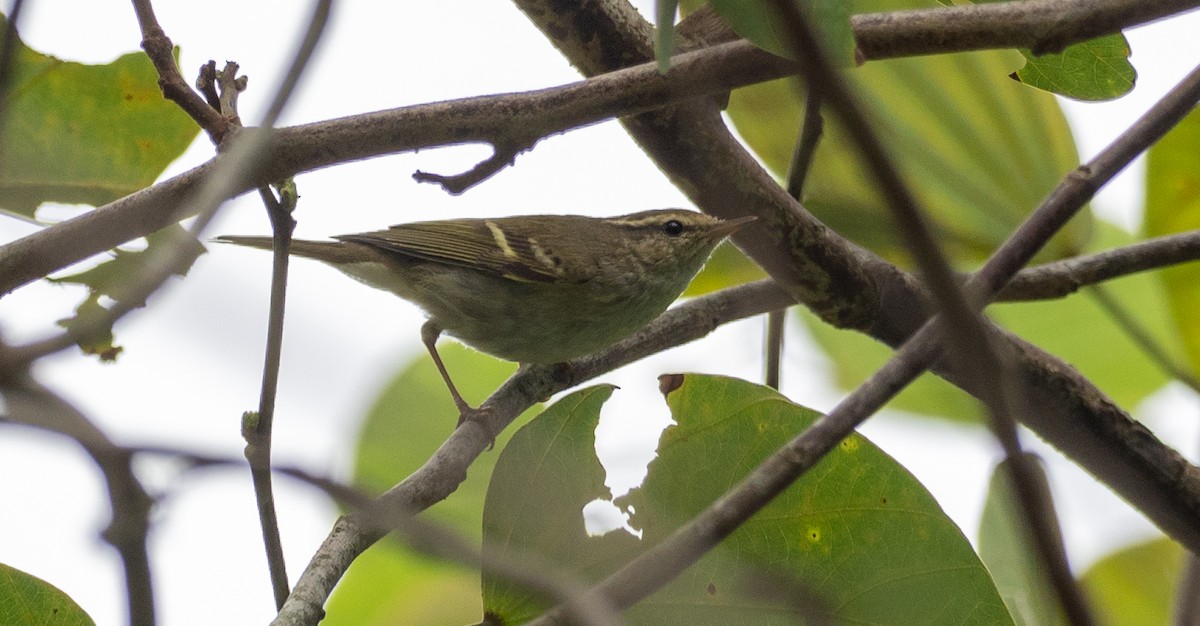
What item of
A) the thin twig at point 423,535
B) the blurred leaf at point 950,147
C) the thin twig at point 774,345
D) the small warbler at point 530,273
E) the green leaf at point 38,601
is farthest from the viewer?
the small warbler at point 530,273

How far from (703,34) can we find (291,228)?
1.22m

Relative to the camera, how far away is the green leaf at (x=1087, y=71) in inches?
104

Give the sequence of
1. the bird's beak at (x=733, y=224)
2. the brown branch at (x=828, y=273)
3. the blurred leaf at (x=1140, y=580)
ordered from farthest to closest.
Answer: the blurred leaf at (x=1140, y=580), the bird's beak at (x=733, y=224), the brown branch at (x=828, y=273)

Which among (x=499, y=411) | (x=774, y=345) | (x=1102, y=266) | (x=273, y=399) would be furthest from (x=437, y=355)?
(x=273, y=399)

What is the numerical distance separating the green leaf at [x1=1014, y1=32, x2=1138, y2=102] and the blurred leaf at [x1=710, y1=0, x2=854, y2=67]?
4.03ft

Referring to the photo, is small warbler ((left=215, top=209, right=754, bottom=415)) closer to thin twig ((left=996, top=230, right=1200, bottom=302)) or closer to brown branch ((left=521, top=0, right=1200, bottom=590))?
brown branch ((left=521, top=0, right=1200, bottom=590))

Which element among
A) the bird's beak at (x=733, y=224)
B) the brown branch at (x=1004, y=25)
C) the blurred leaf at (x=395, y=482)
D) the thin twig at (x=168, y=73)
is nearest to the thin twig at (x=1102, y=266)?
the bird's beak at (x=733, y=224)

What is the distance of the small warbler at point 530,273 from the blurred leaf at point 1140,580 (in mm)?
1846

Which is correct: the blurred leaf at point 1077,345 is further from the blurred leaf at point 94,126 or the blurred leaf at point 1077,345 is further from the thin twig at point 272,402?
the thin twig at point 272,402

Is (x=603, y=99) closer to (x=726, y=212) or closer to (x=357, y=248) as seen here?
(x=726, y=212)

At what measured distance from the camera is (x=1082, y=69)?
2.70 m

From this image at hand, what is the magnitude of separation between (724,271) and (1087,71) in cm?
199

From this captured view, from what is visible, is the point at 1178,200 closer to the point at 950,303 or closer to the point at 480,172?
the point at 480,172

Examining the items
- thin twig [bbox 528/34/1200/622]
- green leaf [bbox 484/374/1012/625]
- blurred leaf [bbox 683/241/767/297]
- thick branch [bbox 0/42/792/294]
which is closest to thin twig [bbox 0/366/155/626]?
thin twig [bbox 528/34/1200/622]
